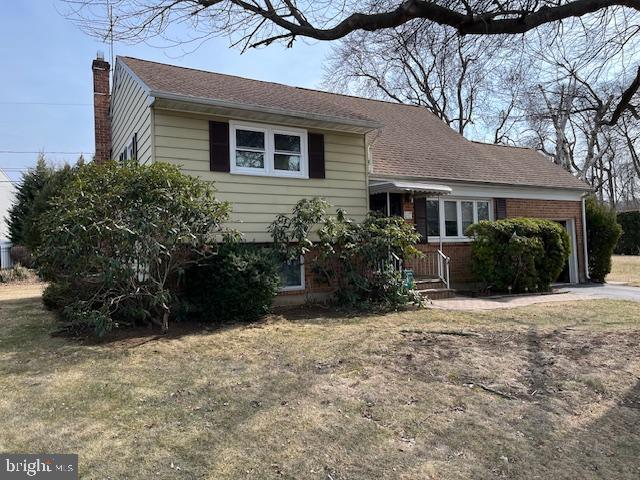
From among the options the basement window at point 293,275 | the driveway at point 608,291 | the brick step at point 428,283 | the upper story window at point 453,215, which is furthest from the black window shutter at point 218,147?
the driveway at point 608,291

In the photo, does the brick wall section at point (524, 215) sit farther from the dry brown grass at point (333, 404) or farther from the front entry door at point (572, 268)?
the dry brown grass at point (333, 404)

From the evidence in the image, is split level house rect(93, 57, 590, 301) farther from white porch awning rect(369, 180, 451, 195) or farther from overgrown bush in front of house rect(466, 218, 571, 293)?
overgrown bush in front of house rect(466, 218, 571, 293)

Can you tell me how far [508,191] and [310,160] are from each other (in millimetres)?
7420

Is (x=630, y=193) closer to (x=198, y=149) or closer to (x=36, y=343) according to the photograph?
(x=198, y=149)

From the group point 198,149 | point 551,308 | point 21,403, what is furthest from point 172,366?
point 551,308

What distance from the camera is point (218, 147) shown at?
10.0 m

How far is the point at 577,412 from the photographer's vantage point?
14.8 feet

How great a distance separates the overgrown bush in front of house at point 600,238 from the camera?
16328mm

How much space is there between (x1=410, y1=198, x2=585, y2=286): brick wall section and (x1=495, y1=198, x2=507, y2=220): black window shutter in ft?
0.58

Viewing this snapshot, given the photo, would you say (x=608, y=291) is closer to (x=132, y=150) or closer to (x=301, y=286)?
(x=301, y=286)

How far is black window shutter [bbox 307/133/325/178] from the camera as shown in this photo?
1115cm

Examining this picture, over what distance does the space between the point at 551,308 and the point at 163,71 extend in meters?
10.5

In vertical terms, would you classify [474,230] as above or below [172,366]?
above

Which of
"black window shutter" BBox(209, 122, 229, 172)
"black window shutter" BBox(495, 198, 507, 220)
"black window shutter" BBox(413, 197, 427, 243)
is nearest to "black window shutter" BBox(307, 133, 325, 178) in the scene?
"black window shutter" BBox(209, 122, 229, 172)
